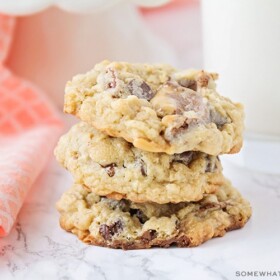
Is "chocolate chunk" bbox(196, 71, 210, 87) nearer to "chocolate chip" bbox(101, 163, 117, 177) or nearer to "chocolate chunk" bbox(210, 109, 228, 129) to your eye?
"chocolate chunk" bbox(210, 109, 228, 129)

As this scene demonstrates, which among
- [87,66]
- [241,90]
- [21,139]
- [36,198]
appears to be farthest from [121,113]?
[87,66]

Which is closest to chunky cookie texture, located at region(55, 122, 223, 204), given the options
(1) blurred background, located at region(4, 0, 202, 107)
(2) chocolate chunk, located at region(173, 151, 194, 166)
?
(2) chocolate chunk, located at region(173, 151, 194, 166)

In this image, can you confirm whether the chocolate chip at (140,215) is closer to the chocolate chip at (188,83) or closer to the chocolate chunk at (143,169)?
the chocolate chunk at (143,169)

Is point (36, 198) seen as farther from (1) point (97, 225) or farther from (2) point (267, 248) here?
(2) point (267, 248)

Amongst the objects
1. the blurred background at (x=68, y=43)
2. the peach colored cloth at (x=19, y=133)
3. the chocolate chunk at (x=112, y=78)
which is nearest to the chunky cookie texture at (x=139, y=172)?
the chocolate chunk at (x=112, y=78)

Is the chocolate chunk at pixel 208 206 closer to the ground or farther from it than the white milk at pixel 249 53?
closer to the ground
